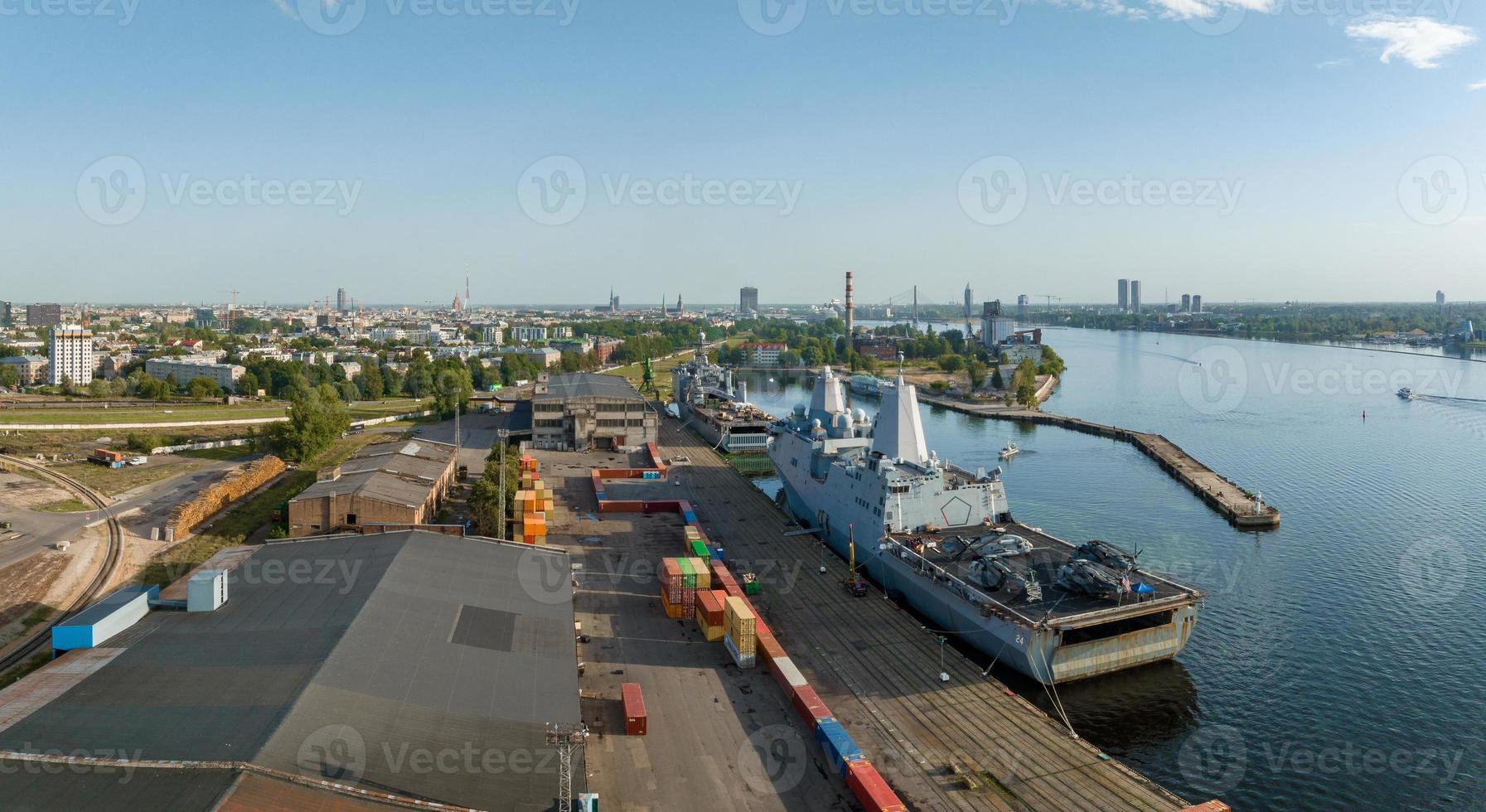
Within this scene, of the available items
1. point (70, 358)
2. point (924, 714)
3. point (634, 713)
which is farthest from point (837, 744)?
point (70, 358)

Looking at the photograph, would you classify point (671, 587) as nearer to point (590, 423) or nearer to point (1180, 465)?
point (590, 423)

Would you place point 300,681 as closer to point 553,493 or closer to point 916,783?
point 916,783

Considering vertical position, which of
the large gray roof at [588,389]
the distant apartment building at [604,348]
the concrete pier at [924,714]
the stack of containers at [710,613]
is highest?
the distant apartment building at [604,348]

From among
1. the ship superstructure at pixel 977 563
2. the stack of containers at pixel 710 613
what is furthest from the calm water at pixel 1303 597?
the stack of containers at pixel 710 613

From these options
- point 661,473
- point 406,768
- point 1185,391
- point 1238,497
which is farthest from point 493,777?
point 1185,391

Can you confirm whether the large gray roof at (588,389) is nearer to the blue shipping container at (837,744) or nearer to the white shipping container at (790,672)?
the white shipping container at (790,672)

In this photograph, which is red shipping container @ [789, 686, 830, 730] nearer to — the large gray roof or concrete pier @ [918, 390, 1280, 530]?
concrete pier @ [918, 390, 1280, 530]

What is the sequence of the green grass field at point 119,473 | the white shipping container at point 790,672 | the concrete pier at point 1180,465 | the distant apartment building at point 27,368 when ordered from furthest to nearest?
1. the distant apartment building at point 27,368
2. the green grass field at point 119,473
3. the concrete pier at point 1180,465
4. the white shipping container at point 790,672
